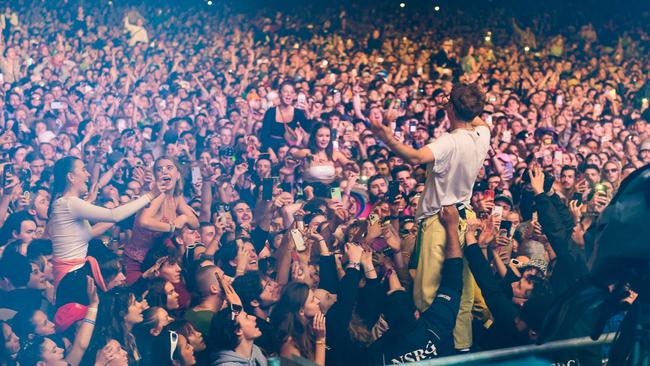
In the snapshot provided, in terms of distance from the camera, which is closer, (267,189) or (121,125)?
(267,189)

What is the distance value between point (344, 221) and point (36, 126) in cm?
253

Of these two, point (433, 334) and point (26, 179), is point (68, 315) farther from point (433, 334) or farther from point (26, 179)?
point (433, 334)

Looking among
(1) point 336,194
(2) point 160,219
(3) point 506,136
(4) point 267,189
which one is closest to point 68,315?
(2) point 160,219

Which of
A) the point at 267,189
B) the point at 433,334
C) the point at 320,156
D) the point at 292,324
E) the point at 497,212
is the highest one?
the point at 320,156

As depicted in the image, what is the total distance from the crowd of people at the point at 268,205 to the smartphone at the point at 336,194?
0.05 ft

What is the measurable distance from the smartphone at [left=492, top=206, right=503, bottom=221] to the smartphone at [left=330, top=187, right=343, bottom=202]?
1131 millimetres

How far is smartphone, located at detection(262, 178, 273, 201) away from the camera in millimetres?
5027

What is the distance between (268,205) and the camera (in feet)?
16.2

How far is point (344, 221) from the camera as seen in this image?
4.86 meters

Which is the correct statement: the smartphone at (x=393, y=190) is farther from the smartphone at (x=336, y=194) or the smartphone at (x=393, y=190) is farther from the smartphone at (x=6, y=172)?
the smartphone at (x=6, y=172)

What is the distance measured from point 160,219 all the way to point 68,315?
89cm

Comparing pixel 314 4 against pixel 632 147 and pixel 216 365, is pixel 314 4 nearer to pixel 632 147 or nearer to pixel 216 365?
pixel 632 147

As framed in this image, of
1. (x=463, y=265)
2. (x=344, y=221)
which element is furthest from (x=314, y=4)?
(x=463, y=265)

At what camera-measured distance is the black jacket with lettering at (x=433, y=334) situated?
4.14 metres
